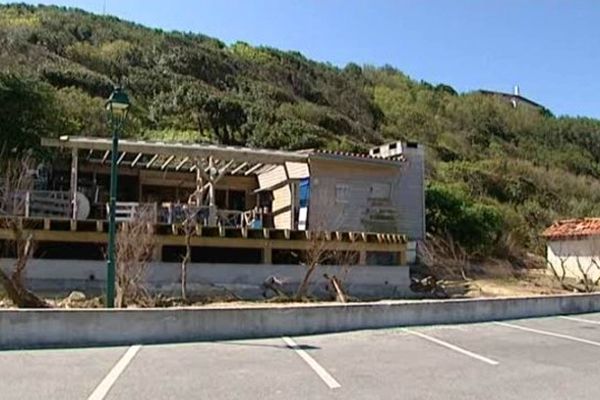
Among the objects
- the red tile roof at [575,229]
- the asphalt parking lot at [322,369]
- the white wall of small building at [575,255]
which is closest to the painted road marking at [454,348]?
the asphalt parking lot at [322,369]

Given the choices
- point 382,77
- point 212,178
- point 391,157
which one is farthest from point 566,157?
point 212,178

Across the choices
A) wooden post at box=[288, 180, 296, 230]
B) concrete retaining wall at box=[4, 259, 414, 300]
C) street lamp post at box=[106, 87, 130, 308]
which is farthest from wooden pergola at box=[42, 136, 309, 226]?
street lamp post at box=[106, 87, 130, 308]

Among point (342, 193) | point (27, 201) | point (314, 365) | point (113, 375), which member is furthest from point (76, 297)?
point (342, 193)

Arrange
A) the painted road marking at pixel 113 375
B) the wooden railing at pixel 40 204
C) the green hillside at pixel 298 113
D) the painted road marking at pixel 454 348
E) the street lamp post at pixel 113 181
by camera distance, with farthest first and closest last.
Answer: the green hillside at pixel 298 113, the wooden railing at pixel 40 204, the street lamp post at pixel 113 181, the painted road marking at pixel 454 348, the painted road marking at pixel 113 375

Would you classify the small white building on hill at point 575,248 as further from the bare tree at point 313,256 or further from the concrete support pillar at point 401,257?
the bare tree at point 313,256

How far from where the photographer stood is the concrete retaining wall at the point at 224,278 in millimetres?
17734

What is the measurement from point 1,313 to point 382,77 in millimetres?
57986

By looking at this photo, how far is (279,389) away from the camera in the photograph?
7.32m

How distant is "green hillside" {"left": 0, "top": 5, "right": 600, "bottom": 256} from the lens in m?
27.9

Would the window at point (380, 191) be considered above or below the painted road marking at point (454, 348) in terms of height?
above

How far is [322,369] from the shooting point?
28.3 feet

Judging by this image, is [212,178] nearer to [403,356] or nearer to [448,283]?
[448,283]

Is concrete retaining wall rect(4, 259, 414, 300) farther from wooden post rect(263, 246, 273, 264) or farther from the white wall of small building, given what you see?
the white wall of small building

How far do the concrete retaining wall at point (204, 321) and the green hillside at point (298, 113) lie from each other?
1348 centimetres
